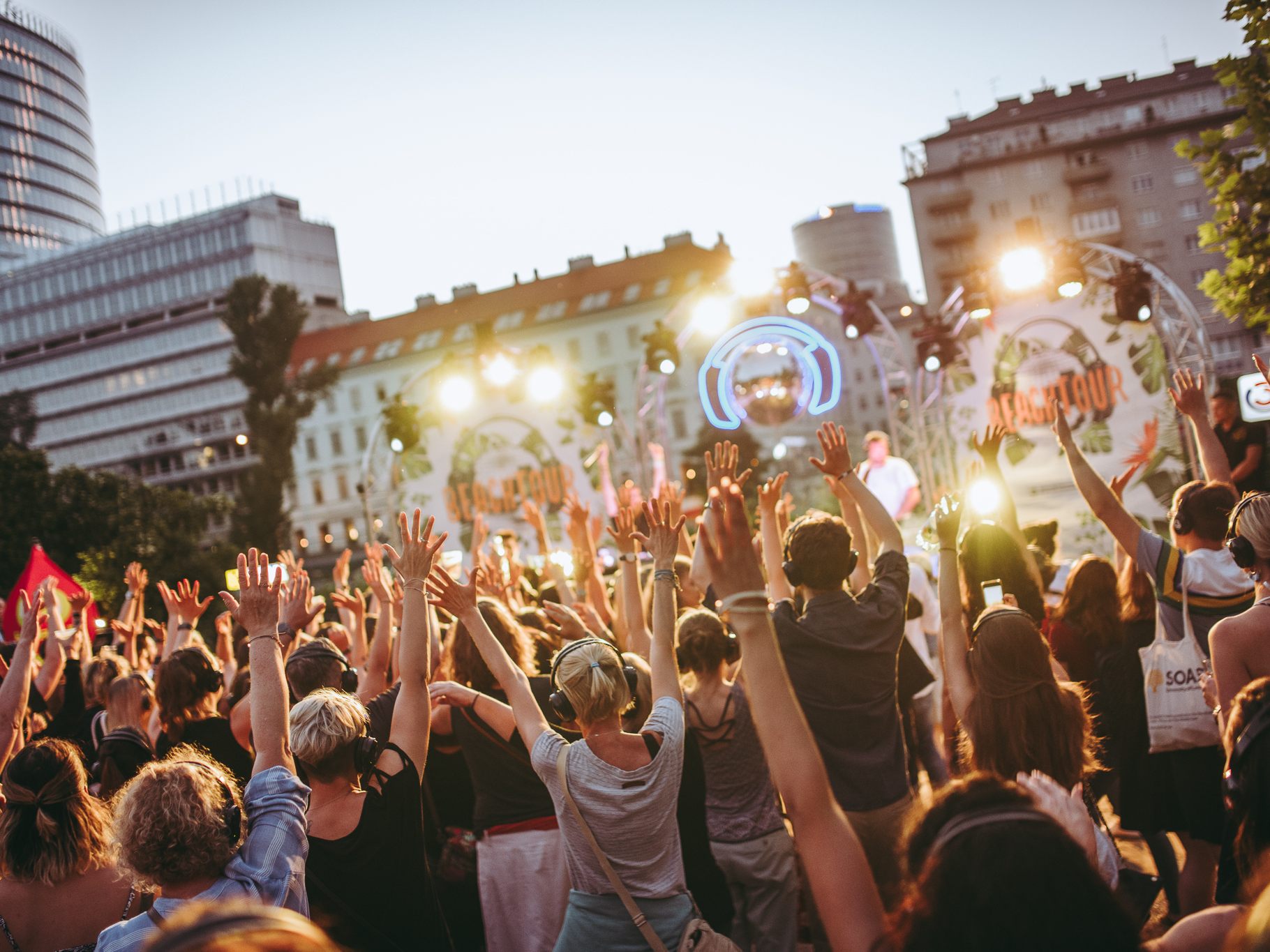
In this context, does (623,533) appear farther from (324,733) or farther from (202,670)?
(202,670)

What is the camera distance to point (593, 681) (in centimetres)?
268

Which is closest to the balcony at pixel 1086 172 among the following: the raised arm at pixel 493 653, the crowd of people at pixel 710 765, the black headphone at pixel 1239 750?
the crowd of people at pixel 710 765

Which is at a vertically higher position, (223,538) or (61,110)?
(61,110)

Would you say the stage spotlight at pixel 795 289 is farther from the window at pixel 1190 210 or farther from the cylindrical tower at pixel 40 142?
the cylindrical tower at pixel 40 142

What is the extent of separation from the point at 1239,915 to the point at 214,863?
6.61 ft

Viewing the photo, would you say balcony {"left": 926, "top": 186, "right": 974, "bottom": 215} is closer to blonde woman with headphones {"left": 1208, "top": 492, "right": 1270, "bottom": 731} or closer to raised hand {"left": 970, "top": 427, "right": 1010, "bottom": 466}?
raised hand {"left": 970, "top": 427, "right": 1010, "bottom": 466}

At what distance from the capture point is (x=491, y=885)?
11.1 ft

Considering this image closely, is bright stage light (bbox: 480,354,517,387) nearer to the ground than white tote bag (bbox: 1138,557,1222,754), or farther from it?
farther from it

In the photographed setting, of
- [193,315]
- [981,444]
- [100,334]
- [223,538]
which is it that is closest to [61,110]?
[100,334]

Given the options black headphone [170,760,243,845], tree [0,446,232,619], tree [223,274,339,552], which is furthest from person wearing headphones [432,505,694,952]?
tree [223,274,339,552]

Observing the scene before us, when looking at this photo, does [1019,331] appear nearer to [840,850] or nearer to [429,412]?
[429,412]

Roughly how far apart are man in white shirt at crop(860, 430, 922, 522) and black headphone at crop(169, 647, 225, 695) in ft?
30.3

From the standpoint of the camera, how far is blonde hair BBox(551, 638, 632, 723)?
2.66m

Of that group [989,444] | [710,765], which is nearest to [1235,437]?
[989,444]
